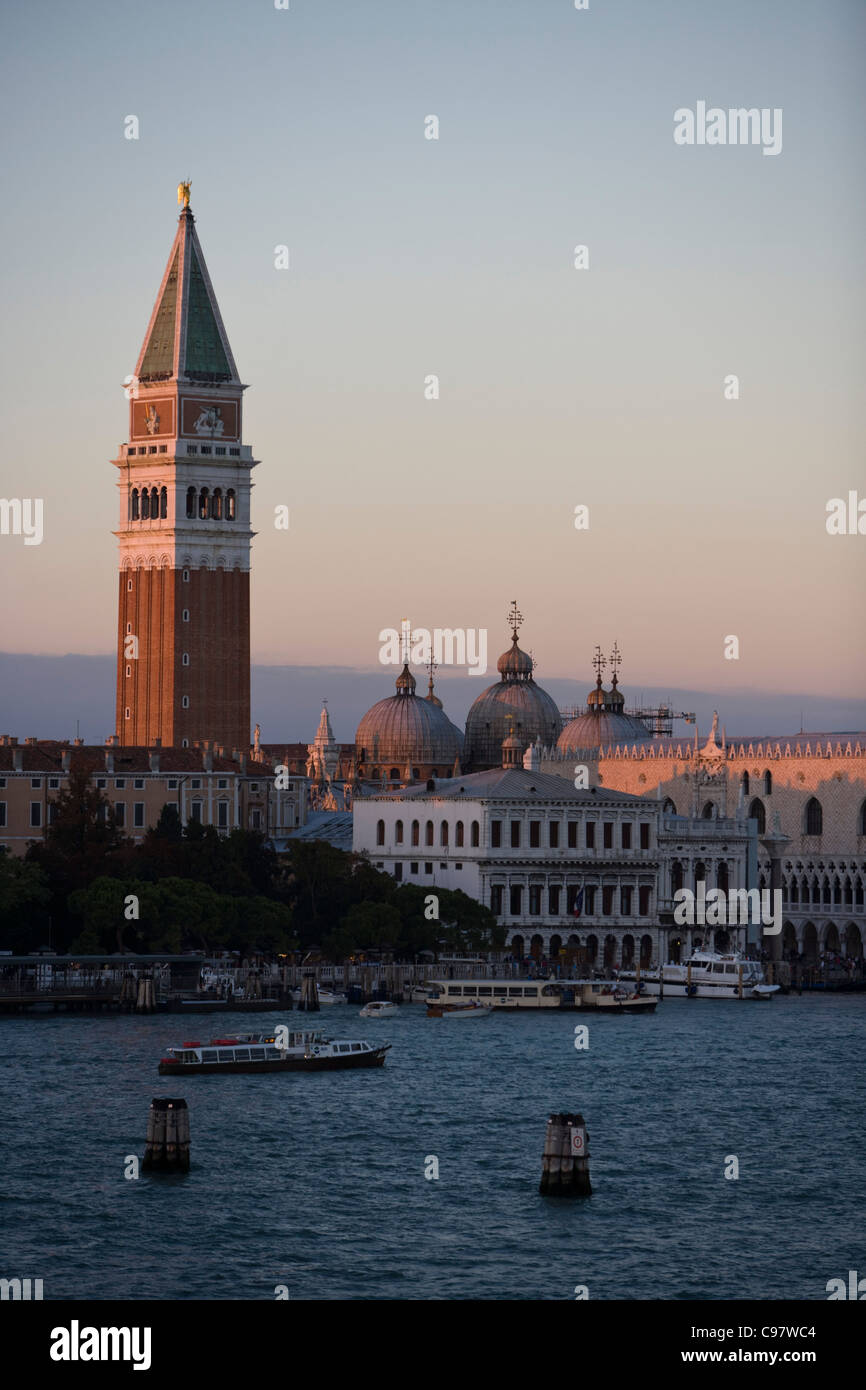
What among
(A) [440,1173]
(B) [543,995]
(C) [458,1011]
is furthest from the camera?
(B) [543,995]

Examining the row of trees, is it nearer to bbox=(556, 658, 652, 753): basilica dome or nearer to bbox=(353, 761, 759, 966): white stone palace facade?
bbox=(353, 761, 759, 966): white stone palace facade

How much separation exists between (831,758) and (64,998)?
45964 millimetres

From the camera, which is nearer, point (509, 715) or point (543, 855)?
point (543, 855)

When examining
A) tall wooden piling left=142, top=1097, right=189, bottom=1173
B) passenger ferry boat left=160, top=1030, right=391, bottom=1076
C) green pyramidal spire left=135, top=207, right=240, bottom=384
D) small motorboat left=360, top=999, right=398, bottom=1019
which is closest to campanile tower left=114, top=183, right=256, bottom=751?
green pyramidal spire left=135, top=207, right=240, bottom=384

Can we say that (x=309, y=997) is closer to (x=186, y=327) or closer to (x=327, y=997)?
(x=327, y=997)

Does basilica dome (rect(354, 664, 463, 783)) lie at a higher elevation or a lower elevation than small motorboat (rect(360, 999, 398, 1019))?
higher

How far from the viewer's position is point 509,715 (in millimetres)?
134875

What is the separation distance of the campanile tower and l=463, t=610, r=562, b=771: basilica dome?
15956mm

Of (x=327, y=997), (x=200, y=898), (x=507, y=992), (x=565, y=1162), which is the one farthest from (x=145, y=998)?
(x=565, y=1162)

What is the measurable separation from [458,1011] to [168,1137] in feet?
121

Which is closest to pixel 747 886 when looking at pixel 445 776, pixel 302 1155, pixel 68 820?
pixel 445 776

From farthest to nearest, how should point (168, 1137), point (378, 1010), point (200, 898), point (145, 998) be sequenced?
point (200, 898), point (378, 1010), point (145, 998), point (168, 1137)

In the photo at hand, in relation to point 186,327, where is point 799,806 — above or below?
below

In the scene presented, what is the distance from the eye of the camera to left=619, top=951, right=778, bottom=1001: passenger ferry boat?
95625mm
